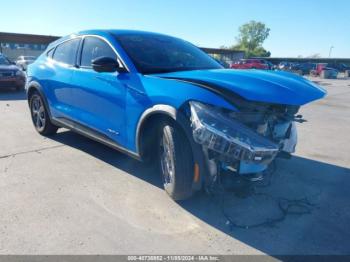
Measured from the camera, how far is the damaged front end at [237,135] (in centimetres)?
277

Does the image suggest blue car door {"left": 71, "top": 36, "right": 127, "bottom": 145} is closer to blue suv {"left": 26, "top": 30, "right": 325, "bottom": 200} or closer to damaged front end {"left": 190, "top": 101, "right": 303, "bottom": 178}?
blue suv {"left": 26, "top": 30, "right": 325, "bottom": 200}

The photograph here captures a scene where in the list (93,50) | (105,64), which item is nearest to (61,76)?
(93,50)

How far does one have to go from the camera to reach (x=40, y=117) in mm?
5945

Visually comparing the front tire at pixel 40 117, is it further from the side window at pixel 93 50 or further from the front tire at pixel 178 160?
the front tire at pixel 178 160

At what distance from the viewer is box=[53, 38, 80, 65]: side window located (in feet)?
15.9

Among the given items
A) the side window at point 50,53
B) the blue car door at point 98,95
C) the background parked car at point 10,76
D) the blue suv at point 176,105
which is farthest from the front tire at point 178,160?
the background parked car at point 10,76

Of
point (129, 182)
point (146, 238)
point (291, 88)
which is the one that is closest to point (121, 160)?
point (129, 182)

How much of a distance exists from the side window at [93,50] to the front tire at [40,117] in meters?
1.52

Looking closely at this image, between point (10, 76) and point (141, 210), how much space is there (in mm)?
11500

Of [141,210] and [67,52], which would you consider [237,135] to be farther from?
[67,52]

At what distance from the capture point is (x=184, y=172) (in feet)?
10.5

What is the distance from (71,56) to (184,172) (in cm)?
277

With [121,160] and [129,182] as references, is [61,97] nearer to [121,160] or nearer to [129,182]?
[121,160]

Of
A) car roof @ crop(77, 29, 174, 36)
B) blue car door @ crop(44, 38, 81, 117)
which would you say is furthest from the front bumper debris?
blue car door @ crop(44, 38, 81, 117)
